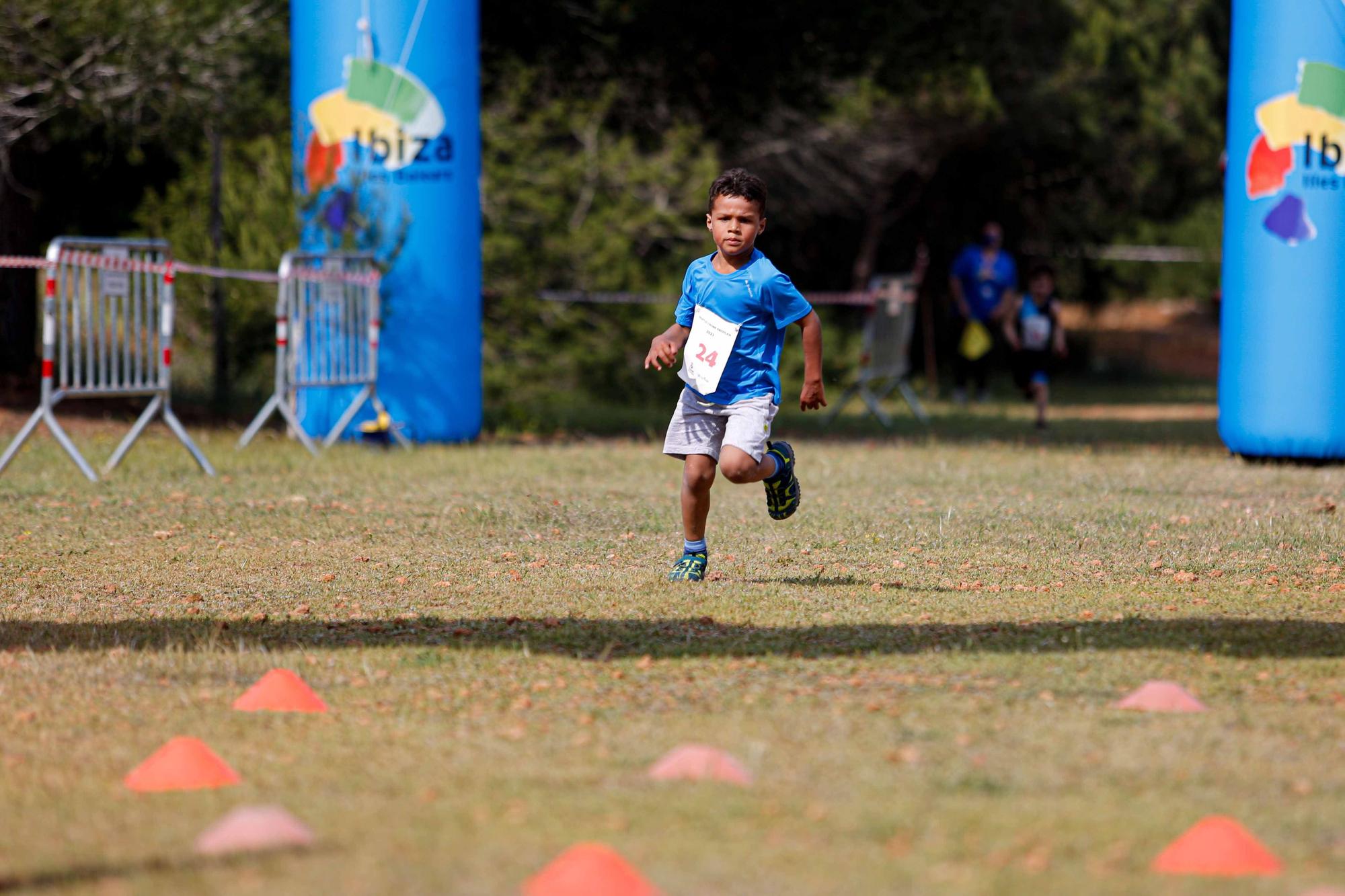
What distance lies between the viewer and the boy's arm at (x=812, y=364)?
7004 mm

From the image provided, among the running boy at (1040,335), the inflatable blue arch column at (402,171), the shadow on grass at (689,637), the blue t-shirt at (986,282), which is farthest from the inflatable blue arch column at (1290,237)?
the blue t-shirt at (986,282)

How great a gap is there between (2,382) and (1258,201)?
11528 mm

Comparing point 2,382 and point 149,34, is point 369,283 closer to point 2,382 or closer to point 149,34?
point 149,34

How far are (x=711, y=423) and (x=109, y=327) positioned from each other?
5.66 m

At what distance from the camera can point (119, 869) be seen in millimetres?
3430

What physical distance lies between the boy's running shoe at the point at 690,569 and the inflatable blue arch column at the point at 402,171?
7.15m

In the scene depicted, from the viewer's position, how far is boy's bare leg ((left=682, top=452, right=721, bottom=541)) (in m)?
7.12

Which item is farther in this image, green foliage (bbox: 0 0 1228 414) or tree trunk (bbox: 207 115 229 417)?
tree trunk (bbox: 207 115 229 417)

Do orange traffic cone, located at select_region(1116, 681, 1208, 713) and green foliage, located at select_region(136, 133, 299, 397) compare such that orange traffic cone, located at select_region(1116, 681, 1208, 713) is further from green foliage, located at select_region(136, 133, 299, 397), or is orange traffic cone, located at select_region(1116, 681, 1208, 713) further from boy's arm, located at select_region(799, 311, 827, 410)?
green foliage, located at select_region(136, 133, 299, 397)

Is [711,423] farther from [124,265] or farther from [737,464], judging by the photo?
[124,265]

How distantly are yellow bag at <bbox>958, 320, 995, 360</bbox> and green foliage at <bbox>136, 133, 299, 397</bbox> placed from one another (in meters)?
7.75

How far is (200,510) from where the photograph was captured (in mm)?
9664

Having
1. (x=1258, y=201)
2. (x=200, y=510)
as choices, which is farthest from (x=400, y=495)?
(x=1258, y=201)

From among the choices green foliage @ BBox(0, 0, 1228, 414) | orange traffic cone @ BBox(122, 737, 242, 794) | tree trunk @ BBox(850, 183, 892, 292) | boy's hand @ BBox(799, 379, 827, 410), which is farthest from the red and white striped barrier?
tree trunk @ BBox(850, 183, 892, 292)
